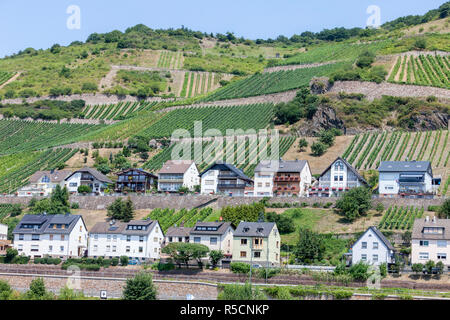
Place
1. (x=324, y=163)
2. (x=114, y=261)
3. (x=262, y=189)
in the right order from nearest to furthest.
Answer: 1. (x=114, y=261)
2. (x=262, y=189)
3. (x=324, y=163)

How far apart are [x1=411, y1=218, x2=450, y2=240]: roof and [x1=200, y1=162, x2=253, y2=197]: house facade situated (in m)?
37.7

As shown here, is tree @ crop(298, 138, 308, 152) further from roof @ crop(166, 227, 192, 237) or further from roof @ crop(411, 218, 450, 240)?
roof @ crop(411, 218, 450, 240)

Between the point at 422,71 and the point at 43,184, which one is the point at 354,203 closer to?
the point at 43,184

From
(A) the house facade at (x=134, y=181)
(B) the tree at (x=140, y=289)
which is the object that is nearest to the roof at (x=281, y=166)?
(A) the house facade at (x=134, y=181)

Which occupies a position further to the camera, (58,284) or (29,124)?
(29,124)

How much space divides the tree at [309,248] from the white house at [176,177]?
39.6 meters

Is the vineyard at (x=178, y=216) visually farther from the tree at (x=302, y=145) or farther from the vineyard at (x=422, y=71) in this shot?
the vineyard at (x=422, y=71)

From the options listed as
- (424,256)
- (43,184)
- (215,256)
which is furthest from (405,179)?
(43,184)

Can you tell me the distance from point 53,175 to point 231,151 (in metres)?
32.8

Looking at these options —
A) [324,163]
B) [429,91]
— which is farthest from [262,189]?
[429,91]

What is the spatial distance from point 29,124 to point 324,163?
8457cm

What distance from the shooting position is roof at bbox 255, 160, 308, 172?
4550 inches
